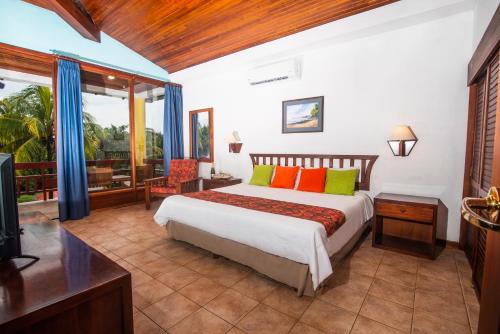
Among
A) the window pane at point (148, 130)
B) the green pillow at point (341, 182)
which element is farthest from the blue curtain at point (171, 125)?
the green pillow at point (341, 182)

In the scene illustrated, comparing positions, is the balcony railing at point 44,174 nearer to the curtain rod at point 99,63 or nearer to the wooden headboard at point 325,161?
the curtain rod at point 99,63

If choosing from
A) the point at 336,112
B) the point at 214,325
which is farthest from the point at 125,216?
the point at 336,112

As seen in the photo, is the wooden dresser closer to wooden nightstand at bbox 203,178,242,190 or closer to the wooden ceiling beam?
wooden nightstand at bbox 203,178,242,190

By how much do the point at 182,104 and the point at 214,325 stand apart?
16.4 ft

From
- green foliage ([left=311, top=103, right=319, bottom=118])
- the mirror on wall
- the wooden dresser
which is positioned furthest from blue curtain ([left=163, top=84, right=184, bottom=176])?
the wooden dresser

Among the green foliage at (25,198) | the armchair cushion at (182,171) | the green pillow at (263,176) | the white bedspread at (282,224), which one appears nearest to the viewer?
the white bedspread at (282,224)

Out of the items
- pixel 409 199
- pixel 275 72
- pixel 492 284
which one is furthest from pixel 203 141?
pixel 492 284

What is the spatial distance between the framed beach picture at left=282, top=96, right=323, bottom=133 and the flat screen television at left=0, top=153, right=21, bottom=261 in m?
3.44

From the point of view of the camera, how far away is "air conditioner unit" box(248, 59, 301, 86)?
3.79m

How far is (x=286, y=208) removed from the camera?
2445 millimetres

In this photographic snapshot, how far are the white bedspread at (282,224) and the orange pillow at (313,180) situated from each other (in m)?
0.15

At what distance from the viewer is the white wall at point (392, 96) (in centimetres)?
278

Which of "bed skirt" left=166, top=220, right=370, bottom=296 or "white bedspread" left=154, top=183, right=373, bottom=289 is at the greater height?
"white bedspread" left=154, top=183, right=373, bottom=289

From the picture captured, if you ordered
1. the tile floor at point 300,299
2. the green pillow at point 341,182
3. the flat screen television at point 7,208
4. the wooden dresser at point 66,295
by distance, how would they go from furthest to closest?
the green pillow at point 341,182 → the tile floor at point 300,299 → the flat screen television at point 7,208 → the wooden dresser at point 66,295
